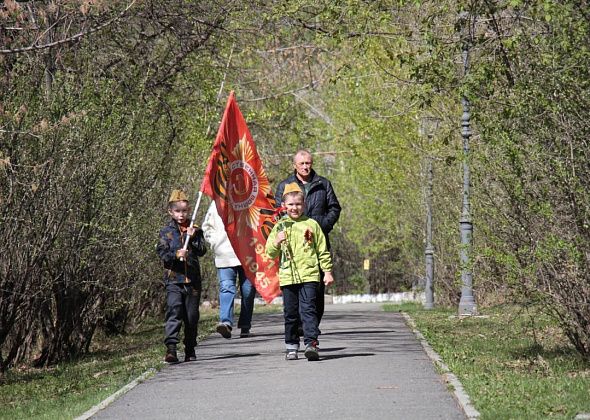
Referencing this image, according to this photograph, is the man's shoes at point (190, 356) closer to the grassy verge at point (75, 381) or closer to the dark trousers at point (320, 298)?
the grassy verge at point (75, 381)

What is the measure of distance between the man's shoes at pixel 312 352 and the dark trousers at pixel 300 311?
1.7 inches

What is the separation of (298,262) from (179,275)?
1.37 metres

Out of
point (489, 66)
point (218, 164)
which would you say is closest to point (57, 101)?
point (218, 164)

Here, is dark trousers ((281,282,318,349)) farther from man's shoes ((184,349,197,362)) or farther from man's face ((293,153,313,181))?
man's face ((293,153,313,181))

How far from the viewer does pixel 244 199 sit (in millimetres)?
16281

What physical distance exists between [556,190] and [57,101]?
6015mm

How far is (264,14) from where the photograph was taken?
1906cm

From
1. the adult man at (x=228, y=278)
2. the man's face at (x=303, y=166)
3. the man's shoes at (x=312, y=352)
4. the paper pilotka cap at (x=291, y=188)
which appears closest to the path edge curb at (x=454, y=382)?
the man's shoes at (x=312, y=352)

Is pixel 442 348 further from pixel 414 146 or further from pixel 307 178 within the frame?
pixel 414 146

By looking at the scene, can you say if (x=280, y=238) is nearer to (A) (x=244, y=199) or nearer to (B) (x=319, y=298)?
(B) (x=319, y=298)

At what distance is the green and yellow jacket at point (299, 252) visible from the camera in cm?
1336

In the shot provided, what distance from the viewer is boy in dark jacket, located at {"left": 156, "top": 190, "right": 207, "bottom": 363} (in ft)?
45.7

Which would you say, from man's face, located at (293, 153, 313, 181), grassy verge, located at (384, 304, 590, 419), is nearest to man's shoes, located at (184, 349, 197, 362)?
man's face, located at (293, 153, 313, 181)

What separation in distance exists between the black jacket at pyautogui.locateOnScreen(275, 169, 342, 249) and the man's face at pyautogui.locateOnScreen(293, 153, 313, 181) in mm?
65
